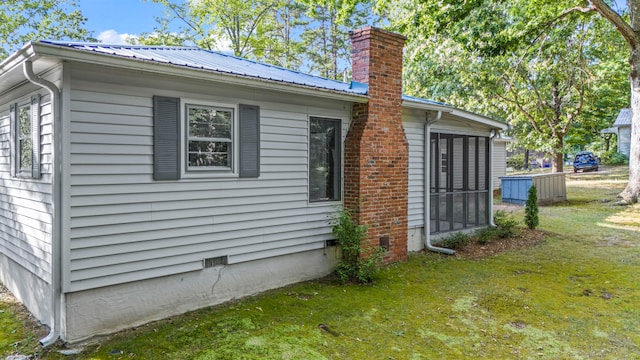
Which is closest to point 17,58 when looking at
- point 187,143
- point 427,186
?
point 187,143

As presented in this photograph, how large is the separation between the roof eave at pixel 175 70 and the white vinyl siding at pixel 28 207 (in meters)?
0.91

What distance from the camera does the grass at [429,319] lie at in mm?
4172

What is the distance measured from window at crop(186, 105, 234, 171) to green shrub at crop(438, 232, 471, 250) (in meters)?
5.39

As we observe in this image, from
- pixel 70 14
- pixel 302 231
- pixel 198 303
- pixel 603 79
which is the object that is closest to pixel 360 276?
pixel 302 231

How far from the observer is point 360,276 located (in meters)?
6.30

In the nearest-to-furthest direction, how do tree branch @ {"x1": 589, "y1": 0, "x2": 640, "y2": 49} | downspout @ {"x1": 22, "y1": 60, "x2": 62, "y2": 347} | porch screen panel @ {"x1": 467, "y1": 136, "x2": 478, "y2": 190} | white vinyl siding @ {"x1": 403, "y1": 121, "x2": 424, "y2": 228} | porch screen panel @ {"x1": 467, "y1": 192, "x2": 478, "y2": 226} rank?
1. downspout @ {"x1": 22, "y1": 60, "x2": 62, "y2": 347}
2. white vinyl siding @ {"x1": 403, "y1": 121, "x2": 424, "y2": 228}
3. porch screen panel @ {"x1": 467, "y1": 192, "x2": 478, "y2": 226}
4. porch screen panel @ {"x1": 467, "y1": 136, "x2": 478, "y2": 190}
5. tree branch @ {"x1": 589, "y1": 0, "x2": 640, "y2": 49}

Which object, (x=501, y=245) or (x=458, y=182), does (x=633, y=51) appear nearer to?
Result: (x=458, y=182)

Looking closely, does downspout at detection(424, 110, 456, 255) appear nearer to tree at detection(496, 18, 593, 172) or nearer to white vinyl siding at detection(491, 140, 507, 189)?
tree at detection(496, 18, 593, 172)

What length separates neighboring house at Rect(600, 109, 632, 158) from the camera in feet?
96.6

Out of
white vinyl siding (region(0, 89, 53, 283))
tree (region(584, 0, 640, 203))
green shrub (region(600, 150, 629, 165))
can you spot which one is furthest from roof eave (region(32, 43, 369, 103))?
green shrub (region(600, 150, 629, 165))

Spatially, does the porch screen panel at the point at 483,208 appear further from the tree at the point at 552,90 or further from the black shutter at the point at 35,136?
the black shutter at the point at 35,136

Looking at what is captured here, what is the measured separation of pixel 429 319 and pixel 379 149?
3.10 metres

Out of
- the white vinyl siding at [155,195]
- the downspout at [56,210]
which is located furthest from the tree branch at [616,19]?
the downspout at [56,210]

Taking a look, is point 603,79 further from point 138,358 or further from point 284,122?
point 138,358
